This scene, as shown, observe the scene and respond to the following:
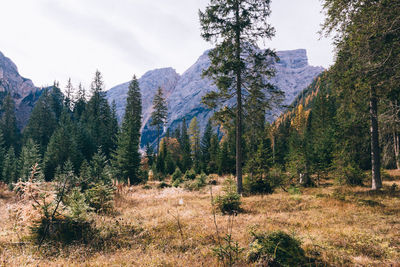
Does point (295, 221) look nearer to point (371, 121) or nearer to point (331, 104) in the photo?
point (371, 121)

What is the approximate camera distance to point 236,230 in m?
6.02

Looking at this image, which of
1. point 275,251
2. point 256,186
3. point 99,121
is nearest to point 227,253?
point 275,251

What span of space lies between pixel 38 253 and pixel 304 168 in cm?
1575

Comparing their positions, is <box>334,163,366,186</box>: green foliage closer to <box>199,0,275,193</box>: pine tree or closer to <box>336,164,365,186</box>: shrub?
<box>336,164,365,186</box>: shrub

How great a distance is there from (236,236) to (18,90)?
162034 millimetres

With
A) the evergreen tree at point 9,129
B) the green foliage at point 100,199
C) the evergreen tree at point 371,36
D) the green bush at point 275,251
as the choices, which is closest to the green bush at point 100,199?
the green foliage at point 100,199

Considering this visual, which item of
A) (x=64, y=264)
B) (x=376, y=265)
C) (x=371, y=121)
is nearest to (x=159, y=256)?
(x=64, y=264)

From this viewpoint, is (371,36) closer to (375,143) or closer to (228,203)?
(375,143)

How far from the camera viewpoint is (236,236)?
17.9ft

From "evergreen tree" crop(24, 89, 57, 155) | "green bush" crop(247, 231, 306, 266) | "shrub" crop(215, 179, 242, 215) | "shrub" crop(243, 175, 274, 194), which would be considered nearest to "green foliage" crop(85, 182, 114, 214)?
"shrub" crop(215, 179, 242, 215)

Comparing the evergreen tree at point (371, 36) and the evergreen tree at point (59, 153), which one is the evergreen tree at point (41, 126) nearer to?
the evergreen tree at point (59, 153)

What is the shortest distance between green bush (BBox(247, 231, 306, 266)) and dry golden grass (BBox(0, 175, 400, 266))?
316 millimetres

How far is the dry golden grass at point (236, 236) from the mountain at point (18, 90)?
118 metres

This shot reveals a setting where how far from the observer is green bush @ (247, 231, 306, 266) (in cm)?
376
